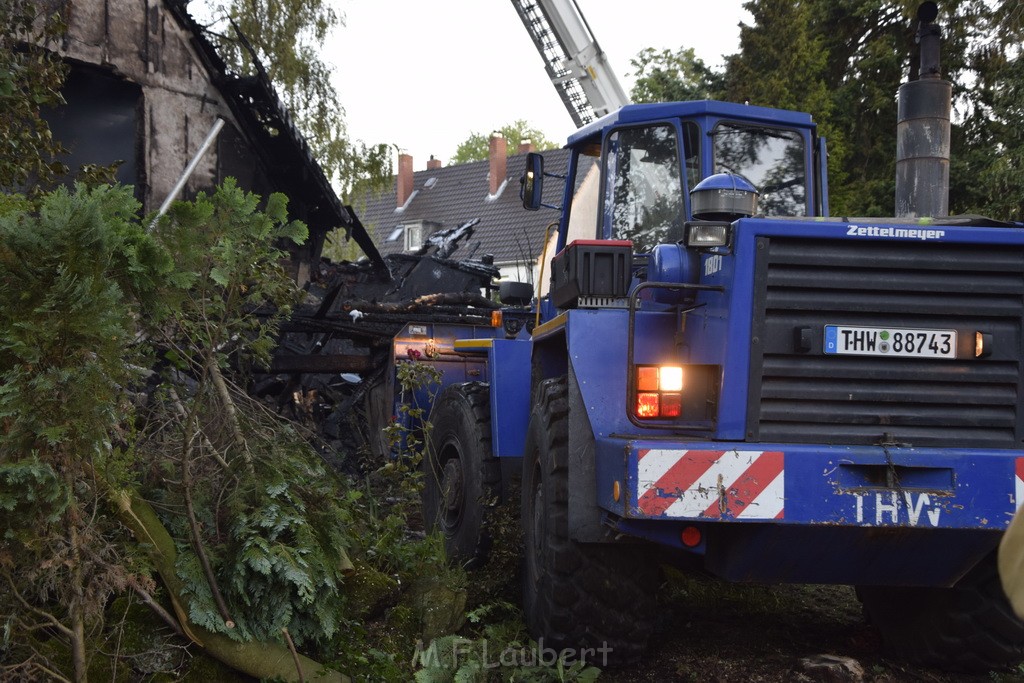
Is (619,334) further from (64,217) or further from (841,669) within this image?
(64,217)

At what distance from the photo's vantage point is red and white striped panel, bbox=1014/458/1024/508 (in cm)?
416

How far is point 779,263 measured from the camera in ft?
14.3

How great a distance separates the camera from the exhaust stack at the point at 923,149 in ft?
32.7

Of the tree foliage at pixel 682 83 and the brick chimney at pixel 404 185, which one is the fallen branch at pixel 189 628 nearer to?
the tree foliage at pixel 682 83

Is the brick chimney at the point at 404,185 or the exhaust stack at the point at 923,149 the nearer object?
the exhaust stack at the point at 923,149

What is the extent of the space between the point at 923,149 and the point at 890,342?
6177 millimetres

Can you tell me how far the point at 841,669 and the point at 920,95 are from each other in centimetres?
687

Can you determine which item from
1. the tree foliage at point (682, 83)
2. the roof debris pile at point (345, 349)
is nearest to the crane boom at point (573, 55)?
the tree foliage at point (682, 83)

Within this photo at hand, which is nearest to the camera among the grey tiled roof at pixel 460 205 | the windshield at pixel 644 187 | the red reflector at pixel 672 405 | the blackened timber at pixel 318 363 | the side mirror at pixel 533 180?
the red reflector at pixel 672 405

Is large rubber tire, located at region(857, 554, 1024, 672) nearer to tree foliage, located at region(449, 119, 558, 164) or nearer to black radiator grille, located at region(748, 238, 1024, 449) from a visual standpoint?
black radiator grille, located at region(748, 238, 1024, 449)

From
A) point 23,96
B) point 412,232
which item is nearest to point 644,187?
point 23,96

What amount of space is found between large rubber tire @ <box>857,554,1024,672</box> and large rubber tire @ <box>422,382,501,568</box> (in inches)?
89.4

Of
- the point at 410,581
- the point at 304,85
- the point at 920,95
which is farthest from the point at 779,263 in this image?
the point at 304,85

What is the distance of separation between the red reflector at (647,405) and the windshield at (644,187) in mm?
1343
